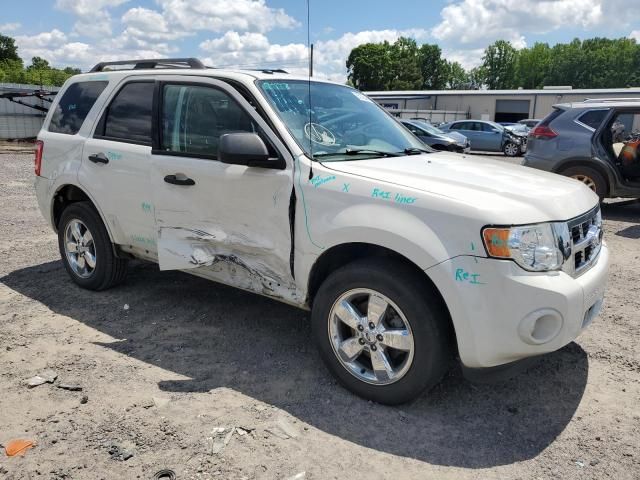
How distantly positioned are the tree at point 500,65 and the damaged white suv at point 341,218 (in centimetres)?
11730

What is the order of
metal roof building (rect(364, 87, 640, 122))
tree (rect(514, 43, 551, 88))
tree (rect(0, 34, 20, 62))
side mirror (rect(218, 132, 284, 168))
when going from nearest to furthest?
side mirror (rect(218, 132, 284, 168))
metal roof building (rect(364, 87, 640, 122))
tree (rect(0, 34, 20, 62))
tree (rect(514, 43, 551, 88))

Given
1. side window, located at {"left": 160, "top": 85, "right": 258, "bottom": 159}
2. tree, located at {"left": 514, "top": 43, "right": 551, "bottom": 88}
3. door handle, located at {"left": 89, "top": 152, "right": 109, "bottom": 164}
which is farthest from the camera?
tree, located at {"left": 514, "top": 43, "right": 551, "bottom": 88}

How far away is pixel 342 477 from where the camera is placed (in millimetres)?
2656

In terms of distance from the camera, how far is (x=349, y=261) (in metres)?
3.43

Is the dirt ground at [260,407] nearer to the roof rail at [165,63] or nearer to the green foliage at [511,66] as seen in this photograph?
the roof rail at [165,63]

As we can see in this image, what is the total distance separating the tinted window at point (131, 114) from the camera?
4.34 meters

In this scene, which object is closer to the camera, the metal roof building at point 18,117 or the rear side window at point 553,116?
the rear side window at point 553,116

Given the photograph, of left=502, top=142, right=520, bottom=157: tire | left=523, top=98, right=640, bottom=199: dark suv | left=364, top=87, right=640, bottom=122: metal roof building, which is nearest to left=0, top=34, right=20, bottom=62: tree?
left=364, top=87, right=640, bottom=122: metal roof building

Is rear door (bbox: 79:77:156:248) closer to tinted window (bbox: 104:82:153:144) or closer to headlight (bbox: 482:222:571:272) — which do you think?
tinted window (bbox: 104:82:153:144)

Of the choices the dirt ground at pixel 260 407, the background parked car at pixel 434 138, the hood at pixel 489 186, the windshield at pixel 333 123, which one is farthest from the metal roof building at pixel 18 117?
the hood at pixel 489 186

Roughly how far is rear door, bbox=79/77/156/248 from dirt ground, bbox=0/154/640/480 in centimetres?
77

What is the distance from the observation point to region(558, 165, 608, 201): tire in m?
8.38

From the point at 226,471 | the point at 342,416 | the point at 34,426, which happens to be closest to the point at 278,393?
the point at 342,416

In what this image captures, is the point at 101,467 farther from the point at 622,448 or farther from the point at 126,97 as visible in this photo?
the point at 126,97
